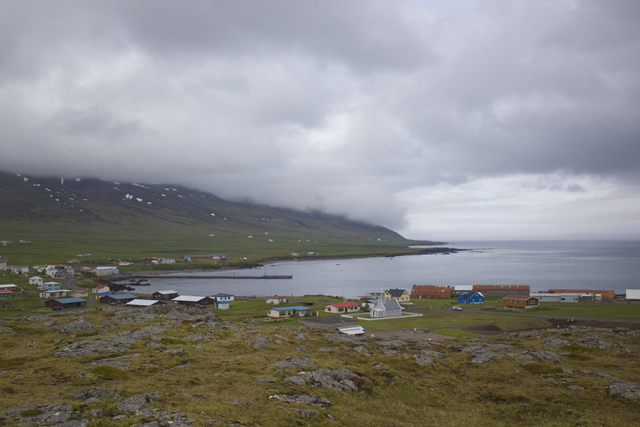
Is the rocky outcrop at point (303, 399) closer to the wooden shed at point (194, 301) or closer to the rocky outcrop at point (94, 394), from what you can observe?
the rocky outcrop at point (94, 394)

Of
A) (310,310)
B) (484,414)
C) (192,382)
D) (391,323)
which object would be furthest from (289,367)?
(310,310)

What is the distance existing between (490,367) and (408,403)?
10.6 metres

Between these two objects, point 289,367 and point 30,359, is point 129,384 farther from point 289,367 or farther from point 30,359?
point 30,359

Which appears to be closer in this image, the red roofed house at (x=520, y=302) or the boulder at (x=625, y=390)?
the boulder at (x=625, y=390)

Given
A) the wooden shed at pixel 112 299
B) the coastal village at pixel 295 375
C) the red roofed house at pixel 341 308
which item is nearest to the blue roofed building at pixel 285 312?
the red roofed house at pixel 341 308

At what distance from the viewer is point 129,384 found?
69.3 ft

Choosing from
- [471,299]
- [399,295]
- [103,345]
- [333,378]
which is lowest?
[471,299]

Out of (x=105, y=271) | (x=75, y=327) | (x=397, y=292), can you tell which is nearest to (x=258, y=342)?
(x=75, y=327)

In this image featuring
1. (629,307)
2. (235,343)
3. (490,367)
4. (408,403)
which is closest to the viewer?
(408,403)

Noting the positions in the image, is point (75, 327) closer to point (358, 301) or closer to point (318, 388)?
point (318, 388)

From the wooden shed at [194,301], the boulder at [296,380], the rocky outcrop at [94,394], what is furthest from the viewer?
the wooden shed at [194,301]

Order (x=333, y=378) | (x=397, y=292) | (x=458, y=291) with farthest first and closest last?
1. (x=458, y=291)
2. (x=397, y=292)
3. (x=333, y=378)

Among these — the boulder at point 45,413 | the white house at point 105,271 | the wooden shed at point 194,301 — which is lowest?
the white house at point 105,271

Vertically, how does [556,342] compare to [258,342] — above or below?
above
